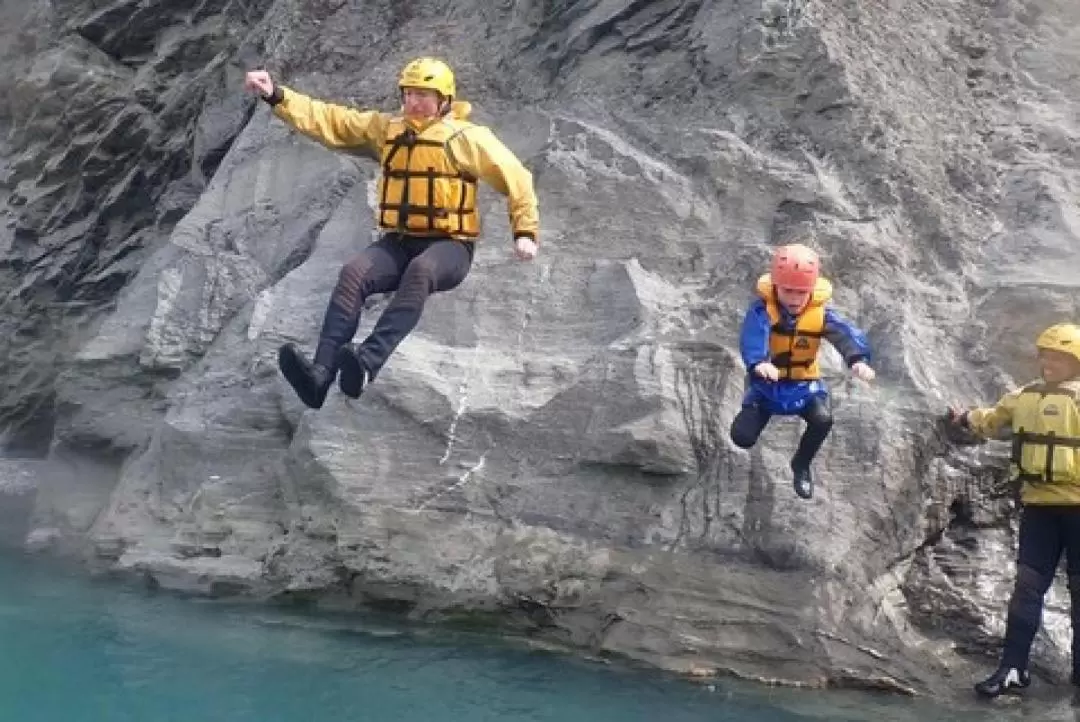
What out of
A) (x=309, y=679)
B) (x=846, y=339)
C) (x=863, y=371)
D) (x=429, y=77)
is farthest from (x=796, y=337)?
(x=309, y=679)

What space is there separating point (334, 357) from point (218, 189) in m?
4.88

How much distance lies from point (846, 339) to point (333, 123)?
304cm

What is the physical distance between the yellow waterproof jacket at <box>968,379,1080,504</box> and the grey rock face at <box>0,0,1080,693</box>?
0.86 metres

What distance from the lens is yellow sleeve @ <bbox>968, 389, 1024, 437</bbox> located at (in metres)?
7.73

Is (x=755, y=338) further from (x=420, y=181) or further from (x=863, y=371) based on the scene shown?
(x=420, y=181)

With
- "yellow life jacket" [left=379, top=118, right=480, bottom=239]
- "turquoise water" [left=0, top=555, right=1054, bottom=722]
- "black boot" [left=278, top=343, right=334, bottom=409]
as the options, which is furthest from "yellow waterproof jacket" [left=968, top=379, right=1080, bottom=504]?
"black boot" [left=278, top=343, right=334, bottom=409]

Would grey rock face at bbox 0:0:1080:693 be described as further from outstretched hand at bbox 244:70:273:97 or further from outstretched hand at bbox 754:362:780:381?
outstretched hand at bbox 244:70:273:97

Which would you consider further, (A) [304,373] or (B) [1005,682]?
(B) [1005,682]

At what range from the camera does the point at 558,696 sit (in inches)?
→ 300

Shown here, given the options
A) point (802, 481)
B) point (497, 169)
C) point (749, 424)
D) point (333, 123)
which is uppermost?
point (333, 123)

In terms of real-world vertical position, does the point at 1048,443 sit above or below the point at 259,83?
below

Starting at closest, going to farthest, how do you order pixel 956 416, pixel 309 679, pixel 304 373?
1. pixel 304 373
2. pixel 309 679
3. pixel 956 416

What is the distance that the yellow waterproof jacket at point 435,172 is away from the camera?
7422 mm

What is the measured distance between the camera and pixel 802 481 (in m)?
7.76
